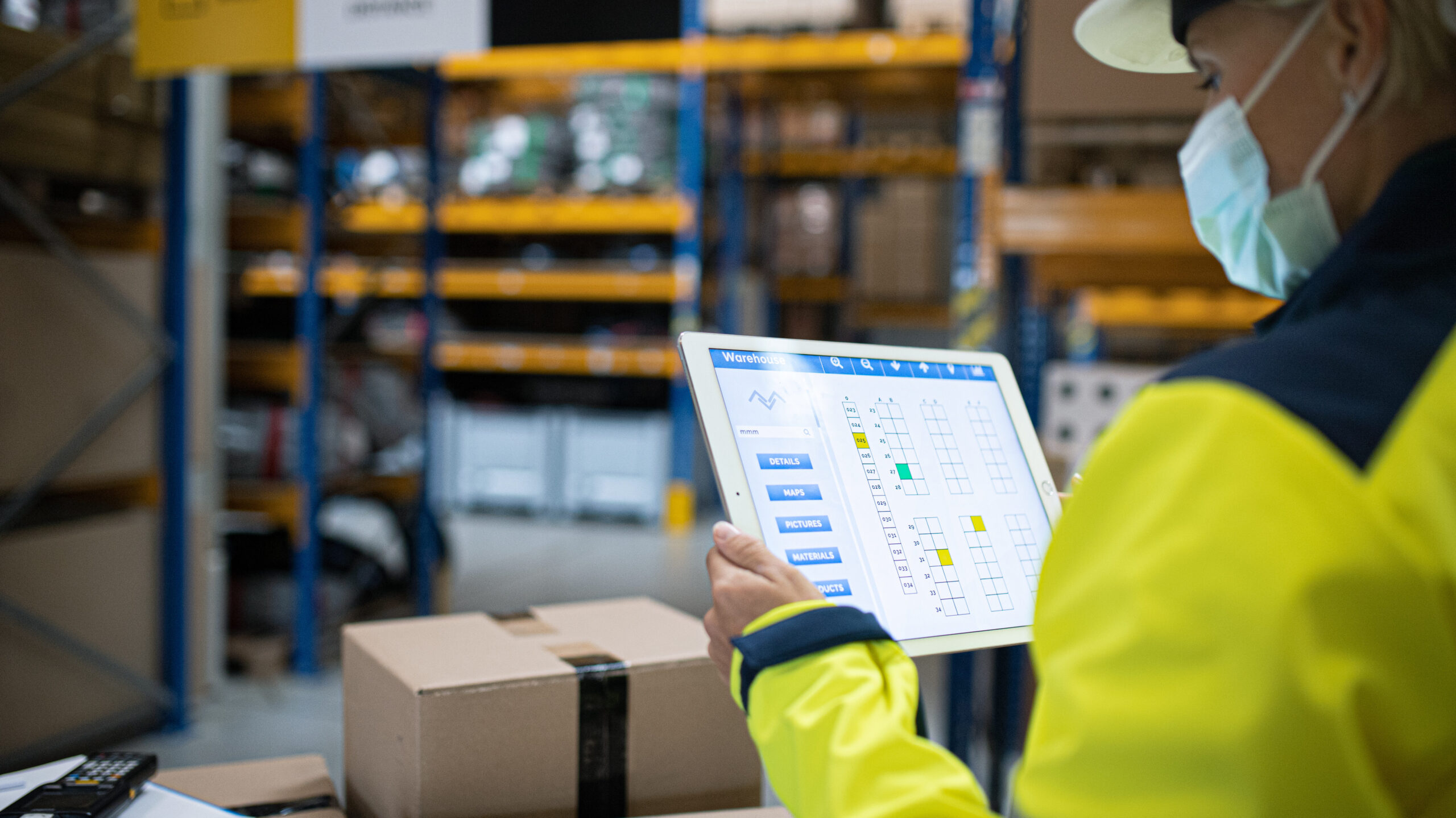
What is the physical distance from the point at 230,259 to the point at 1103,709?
4624 millimetres

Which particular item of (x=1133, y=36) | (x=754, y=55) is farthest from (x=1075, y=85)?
(x=754, y=55)

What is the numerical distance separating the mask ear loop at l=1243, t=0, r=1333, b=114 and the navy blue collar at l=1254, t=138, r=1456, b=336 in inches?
4.9

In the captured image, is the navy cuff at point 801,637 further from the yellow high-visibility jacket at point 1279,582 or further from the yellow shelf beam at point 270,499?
the yellow shelf beam at point 270,499

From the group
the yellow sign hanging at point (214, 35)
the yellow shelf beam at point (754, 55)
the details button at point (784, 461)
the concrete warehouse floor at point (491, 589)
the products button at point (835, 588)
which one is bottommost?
the concrete warehouse floor at point (491, 589)

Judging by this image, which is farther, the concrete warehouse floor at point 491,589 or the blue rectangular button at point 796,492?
the concrete warehouse floor at point 491,589

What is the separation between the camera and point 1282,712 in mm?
532

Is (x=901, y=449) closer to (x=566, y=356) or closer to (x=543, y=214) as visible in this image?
(x=566, y=356)

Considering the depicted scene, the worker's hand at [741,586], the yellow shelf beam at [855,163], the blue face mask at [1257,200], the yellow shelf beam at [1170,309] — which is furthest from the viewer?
the yellow shelf beam at [855,163]

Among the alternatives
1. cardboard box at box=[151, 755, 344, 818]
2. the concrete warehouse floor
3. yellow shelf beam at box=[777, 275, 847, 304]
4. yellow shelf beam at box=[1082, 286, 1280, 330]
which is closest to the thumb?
cardboard box at box=[151, 755, 344, 818]

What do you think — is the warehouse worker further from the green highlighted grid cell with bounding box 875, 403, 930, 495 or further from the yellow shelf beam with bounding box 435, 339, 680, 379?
the yellow shelf beam with bounding box 435, 339, 680, 379

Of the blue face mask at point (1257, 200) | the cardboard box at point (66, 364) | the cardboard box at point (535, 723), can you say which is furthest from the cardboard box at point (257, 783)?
the cardboard box at point (66, 364)

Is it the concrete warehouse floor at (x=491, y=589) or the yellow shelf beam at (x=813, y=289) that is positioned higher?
the yellow shelf beam at (x=813, y=289)

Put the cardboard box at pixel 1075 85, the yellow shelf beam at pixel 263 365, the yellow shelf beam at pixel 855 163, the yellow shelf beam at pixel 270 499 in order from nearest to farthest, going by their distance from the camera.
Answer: the cardboard box at pixel 1075 85 < the yellow shelf beam at pixel 270 499 < the yellow shelf beam at pixel 263 365 < the yellow shelf beam at pixel 855 163

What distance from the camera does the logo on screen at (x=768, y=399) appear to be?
1.01 metres
